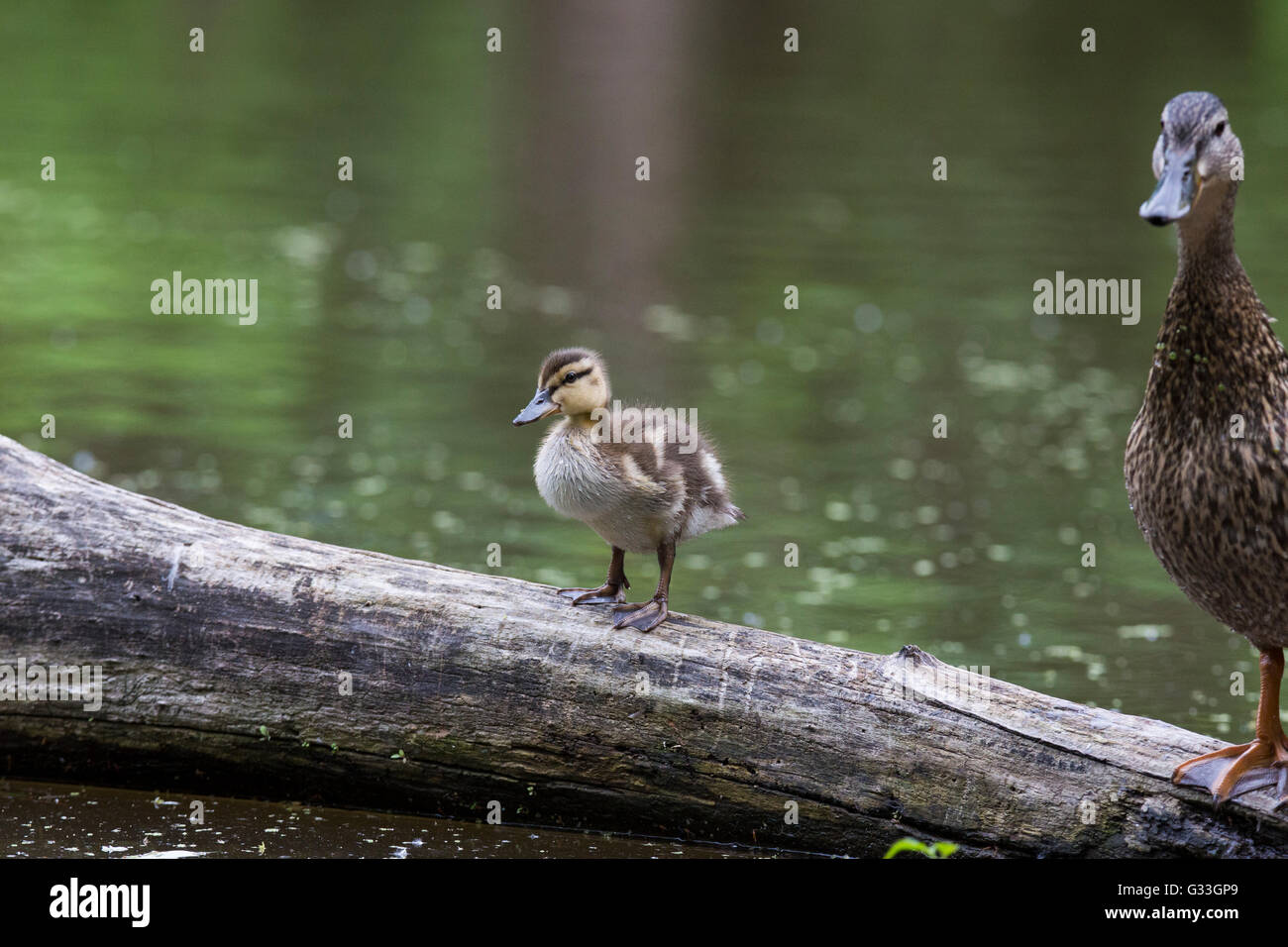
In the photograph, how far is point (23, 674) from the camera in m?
5.78

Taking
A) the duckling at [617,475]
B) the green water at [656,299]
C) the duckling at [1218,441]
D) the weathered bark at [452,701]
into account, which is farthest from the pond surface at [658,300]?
the duckling at [1218,441]

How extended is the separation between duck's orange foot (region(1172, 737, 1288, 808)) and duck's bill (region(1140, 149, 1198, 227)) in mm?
1658

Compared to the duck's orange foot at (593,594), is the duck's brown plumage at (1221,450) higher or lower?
higher

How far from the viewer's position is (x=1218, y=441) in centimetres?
488

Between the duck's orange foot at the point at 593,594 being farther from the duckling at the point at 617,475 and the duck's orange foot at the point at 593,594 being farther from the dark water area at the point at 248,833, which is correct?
the dark water area at the point at 248,833

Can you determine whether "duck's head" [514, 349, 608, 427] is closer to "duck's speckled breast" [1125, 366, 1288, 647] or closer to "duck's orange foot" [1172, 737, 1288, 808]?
"duck's speckled breast" [1125, 366, 1288, 647]

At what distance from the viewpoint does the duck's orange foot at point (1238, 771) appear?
5.09 meters

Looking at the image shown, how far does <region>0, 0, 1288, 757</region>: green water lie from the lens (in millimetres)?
8914

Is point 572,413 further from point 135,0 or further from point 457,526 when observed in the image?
point 135,0

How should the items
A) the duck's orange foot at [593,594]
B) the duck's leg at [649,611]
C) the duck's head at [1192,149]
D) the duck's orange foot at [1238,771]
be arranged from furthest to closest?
the duck's orange foot at [593,594] < the duck's leg at [649,611] < the duck's orange foot at [1238,771] < the duck's head at [1192,149]

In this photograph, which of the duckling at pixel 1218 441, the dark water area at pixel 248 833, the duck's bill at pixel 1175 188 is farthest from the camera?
the dark water area at pixel 248 833

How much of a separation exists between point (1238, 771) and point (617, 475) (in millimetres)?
2167

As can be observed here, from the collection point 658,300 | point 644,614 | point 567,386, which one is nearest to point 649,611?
point 644,614

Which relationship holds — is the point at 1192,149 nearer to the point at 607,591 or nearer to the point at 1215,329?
the point at 1215,329
